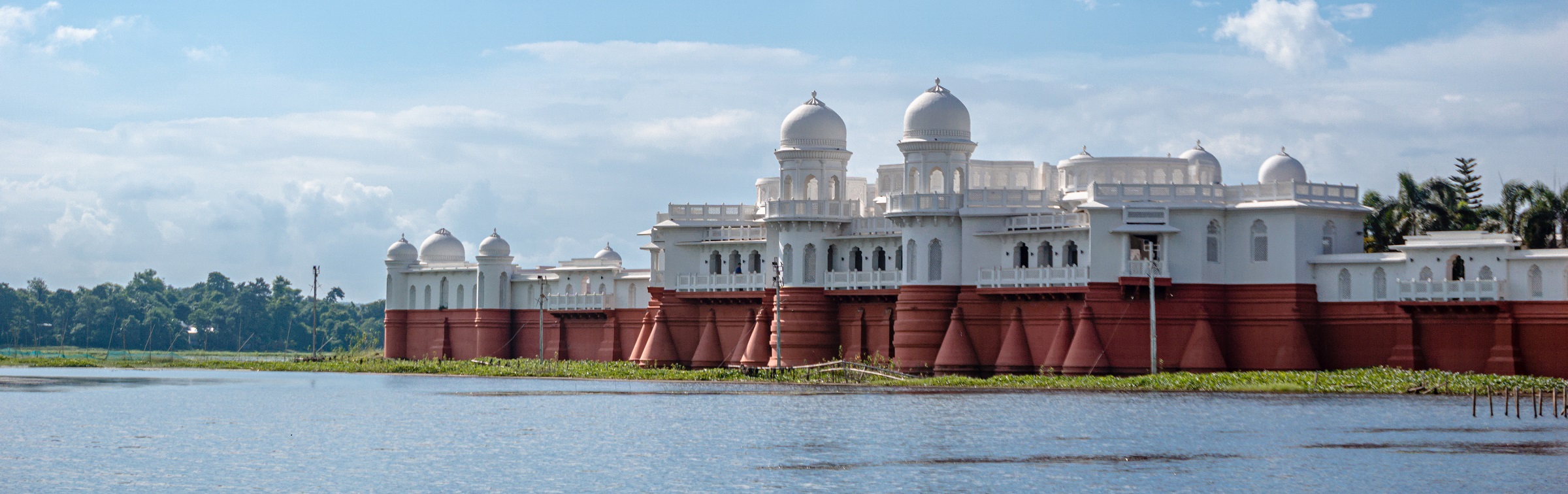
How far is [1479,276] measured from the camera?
6225 cm

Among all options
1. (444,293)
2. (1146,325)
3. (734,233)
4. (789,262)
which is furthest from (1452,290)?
(444,293)

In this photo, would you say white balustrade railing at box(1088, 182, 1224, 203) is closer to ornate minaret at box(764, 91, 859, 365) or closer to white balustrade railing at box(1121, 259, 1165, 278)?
white balustrade railing at box(1121, 259, 1165, 278)

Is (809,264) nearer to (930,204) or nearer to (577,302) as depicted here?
(930,204)

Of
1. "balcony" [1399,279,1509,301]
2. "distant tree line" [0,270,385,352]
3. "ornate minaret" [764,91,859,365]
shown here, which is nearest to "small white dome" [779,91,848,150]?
"ornate minaret" [764,91,859,365]

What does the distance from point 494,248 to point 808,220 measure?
25.1m

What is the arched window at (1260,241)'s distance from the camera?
218 feet

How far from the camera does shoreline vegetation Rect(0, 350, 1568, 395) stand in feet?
197

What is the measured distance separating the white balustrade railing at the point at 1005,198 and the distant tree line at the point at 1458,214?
12.1 m

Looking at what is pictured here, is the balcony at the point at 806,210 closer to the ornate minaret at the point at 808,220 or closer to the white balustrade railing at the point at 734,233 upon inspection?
the ornate minaret at the point at 808,220

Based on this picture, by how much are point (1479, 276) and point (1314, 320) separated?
19.1ft

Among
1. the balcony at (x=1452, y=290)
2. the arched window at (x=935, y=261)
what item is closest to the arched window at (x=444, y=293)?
the arched window at (x=935, y=261)

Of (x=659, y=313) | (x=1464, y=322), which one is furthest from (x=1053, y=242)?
(x=659, y=313)

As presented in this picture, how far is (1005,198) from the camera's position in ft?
236

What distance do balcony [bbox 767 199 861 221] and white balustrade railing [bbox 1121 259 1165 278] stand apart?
14608mm
